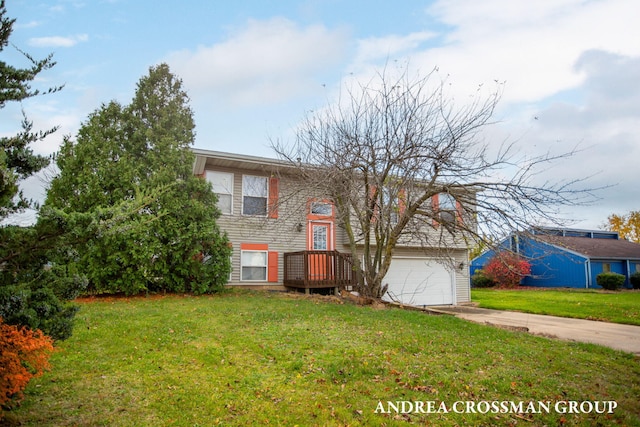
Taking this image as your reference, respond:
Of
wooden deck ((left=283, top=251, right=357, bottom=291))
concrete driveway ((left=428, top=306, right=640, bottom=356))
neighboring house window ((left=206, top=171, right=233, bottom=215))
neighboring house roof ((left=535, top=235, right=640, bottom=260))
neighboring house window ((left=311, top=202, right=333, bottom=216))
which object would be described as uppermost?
neighboring house window ((left=206, top=171, right=233, bottom=215))

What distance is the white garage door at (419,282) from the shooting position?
18297 mm

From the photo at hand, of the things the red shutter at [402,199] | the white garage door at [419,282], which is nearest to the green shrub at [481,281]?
the white garage door at [419,282]

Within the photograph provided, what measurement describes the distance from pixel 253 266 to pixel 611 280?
22564 millimetres

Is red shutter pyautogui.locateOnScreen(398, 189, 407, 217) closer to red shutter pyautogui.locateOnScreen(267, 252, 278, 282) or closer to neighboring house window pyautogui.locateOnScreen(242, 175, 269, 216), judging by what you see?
neighboring house window pyautogui.locateOnScreen(242, 175, 269, 216)

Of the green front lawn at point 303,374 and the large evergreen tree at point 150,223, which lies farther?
the large evergreen tree at point 150,223

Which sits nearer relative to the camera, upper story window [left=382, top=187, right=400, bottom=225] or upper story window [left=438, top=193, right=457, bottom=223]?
upper story window [left=382, top=187, right=400, bottom=225]

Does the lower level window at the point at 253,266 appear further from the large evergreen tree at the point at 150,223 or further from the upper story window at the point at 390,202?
Answer: the upper story window at the point at 390,202

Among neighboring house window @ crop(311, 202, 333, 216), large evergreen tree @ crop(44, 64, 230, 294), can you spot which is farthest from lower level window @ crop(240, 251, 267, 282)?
neighboring house window @ crop(311, 202, 333, 216)

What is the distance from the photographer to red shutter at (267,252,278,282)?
16.2m

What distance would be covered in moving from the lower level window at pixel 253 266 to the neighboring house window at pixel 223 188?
1842mm

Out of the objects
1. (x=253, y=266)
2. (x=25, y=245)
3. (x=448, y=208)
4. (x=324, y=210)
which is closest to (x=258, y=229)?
(x=253, y=266)

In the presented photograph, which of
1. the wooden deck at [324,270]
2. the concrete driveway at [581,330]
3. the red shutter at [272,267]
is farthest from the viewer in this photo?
the red shutter at [272,267]

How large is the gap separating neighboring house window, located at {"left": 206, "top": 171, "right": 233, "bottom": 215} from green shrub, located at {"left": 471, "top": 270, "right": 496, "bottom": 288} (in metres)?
21.7

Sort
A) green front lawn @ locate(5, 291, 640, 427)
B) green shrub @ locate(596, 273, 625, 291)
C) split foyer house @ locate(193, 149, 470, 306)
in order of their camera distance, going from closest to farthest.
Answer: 1. green front lawn @ locate(5, 291, 640, 427)
2. split foyer house @ locate(193, 149, 470, 306)
3. green shrub @ locate(596, 273, 625, 291)
